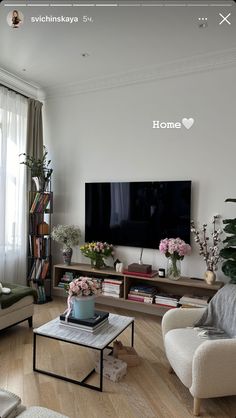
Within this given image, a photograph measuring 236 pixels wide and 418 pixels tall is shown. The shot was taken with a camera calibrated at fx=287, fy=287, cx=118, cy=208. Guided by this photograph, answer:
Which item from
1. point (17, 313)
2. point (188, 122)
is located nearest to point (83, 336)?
point (17, 313)

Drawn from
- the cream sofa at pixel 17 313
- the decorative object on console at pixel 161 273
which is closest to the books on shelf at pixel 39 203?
the cream sofa at pixel 17 313

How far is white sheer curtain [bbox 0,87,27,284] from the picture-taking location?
3.73 meters

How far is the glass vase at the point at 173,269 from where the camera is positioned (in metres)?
3.24

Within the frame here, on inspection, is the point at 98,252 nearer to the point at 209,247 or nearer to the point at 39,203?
the point at 39,203

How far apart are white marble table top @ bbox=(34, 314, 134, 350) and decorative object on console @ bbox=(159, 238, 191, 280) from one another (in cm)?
104

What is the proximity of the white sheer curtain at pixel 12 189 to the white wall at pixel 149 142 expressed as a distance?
1.61ft

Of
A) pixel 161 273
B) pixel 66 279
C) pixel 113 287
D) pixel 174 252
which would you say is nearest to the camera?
pixel 174 252

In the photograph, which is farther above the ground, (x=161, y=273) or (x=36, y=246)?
(x=36, y=246)

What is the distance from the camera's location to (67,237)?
3850mm

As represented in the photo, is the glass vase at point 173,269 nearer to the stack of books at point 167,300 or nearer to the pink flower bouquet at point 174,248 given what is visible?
the pink flower bouquet at point 174,248

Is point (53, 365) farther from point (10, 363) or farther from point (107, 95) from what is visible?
point (107, 95)

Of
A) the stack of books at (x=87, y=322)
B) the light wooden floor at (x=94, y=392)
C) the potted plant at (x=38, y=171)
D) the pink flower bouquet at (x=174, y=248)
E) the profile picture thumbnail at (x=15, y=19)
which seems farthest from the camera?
the potted plant at (x=38, y=171)

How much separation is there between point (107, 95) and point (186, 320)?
300cm

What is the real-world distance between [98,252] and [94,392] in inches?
69.9
